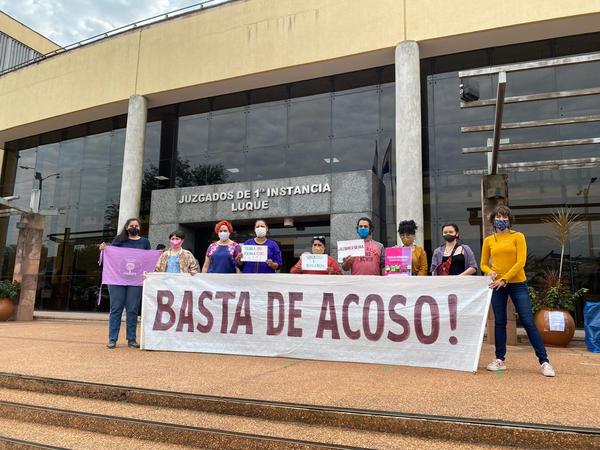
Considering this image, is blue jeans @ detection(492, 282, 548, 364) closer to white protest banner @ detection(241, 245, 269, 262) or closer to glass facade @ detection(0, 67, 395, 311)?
white protest banner @ detection(241, 245, 269, 262)

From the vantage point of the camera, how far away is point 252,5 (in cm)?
1352

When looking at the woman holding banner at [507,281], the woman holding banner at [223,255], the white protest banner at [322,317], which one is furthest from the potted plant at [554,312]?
the woman holding banner at [223,255]

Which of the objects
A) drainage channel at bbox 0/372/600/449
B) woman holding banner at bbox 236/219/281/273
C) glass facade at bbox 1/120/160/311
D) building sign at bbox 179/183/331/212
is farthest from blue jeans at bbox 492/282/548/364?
glass facade at bbox 1/120/160/311

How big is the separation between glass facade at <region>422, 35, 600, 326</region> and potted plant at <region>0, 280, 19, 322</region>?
11839mm

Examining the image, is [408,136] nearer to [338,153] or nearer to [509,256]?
[338,153]

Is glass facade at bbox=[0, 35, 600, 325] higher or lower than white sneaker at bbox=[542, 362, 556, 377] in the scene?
higher

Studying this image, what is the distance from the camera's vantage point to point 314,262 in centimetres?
628

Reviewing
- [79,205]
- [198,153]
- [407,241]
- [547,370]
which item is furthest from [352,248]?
[79,205]

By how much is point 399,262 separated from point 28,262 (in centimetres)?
1204

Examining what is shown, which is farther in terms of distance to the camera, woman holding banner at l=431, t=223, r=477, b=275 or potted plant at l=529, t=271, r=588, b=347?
potted plant at l=529, t=271, r=588, b=347

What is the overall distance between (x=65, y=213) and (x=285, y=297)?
14301 millimetres

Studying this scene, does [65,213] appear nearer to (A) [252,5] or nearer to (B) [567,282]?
(A) [252,5]

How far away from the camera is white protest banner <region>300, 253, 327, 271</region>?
20.5 ft

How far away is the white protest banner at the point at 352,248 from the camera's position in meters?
6.00
